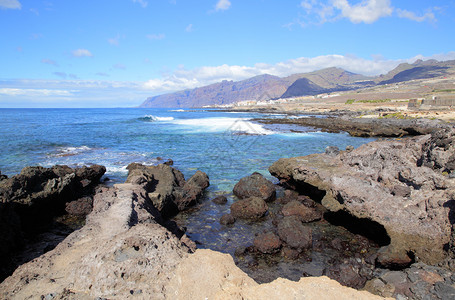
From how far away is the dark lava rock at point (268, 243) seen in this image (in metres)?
7.30

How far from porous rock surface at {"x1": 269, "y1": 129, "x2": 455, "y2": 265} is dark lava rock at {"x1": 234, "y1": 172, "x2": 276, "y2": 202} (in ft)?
5.20

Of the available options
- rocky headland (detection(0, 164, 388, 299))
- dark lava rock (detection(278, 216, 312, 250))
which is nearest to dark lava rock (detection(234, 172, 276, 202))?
dark lava rock (detection(278, 216, 312, 250))

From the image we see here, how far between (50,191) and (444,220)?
40.1ft

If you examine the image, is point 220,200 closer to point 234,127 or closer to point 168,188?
point 168,188

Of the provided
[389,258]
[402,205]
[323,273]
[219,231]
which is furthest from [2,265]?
[402,205]

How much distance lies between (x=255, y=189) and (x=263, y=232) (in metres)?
3.72

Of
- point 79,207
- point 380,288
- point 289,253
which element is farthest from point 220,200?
point 380,288

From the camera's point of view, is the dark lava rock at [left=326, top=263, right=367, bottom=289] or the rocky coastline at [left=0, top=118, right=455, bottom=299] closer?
the rocky coastline at [left=0, top=118, right=455, bottom=299]

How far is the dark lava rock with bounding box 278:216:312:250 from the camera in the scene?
7.45 metres

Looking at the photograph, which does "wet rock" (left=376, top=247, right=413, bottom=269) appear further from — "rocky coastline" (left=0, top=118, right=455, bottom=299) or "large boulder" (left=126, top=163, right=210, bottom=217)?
"large boulder" (left=126, top=163, right=210, bottom=217)

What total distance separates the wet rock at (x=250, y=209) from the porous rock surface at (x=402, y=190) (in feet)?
7.89

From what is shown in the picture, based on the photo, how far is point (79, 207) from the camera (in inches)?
381

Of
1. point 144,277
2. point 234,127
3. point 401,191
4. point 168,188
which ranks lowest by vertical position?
point 234,127

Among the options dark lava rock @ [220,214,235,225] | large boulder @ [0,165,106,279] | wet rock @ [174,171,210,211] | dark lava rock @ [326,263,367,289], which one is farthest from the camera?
wet rock @ [174,171,210,211]
